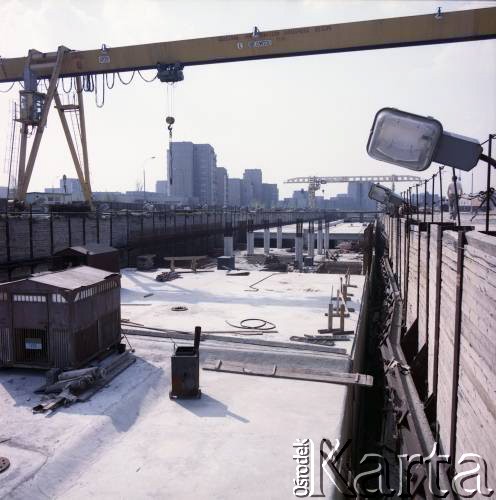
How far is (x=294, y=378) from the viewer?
28.2 ft

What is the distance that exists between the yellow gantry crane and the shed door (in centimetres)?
1830

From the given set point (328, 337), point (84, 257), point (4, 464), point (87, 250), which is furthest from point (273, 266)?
point (4, 464)

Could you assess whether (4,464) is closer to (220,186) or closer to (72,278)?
(72,278)

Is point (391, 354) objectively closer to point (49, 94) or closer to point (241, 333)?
point (241, 333)

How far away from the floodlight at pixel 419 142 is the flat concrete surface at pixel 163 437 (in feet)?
14.2

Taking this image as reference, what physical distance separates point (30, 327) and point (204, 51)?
62.7 feet

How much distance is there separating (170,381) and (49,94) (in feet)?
78.0

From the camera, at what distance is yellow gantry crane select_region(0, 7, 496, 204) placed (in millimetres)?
19641

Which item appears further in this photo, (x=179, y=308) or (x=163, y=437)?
(x=179, y=308)

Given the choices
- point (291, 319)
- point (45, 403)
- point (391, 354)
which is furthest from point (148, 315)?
point (391, 354)

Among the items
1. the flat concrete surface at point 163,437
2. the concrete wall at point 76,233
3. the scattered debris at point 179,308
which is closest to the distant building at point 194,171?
the concrete wall at point 76,233

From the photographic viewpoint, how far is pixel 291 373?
8.78 meters

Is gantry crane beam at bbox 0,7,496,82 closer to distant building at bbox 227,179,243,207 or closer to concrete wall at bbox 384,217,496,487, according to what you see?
concrete wall at bbox 384,217,496,487

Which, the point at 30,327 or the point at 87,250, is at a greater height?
the point at 87,250
